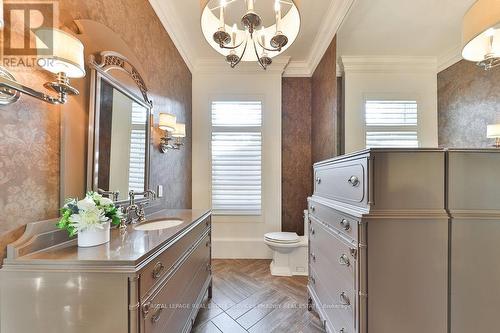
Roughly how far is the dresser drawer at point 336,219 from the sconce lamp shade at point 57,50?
5.23ft

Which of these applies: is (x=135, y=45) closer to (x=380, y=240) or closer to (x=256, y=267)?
(x=380, y=240)

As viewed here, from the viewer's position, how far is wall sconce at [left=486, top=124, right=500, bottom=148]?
1213 millimetres

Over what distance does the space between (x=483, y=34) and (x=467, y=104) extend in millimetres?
392

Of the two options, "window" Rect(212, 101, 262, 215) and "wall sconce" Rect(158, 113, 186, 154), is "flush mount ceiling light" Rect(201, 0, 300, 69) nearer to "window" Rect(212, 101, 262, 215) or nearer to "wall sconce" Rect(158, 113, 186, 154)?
"wall sconce" Rect(158, 113, 186, 154)

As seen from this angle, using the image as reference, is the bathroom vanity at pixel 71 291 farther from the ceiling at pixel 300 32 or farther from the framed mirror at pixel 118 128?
the ceiling at pixel 300 32

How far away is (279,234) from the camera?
117 inches

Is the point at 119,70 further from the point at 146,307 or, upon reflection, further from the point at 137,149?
the point at 146,307

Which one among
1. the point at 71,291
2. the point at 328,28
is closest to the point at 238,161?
the point at 328,28

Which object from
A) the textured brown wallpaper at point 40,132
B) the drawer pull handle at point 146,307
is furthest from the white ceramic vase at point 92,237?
the drawer pull handle at point 146,307

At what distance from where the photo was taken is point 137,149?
182 centimetres

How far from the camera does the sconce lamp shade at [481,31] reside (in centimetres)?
111

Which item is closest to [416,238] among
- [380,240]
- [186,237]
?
[380,240]

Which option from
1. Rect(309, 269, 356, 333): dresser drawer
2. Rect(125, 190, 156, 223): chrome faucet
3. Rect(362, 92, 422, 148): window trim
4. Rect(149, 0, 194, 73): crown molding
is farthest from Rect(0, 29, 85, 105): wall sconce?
Rect(362, 92, 422, 148): window trim

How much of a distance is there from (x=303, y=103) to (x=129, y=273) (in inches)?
128
